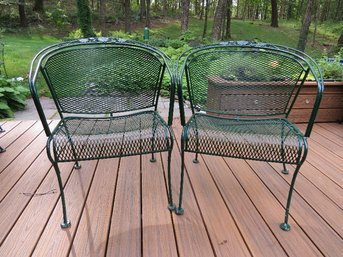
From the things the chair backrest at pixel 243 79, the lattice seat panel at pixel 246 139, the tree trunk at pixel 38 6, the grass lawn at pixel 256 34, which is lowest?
the grass lawn at pixel 256 34

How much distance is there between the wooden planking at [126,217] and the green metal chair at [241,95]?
252 millimetres

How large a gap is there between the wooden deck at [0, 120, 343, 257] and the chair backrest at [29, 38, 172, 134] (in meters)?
0.46

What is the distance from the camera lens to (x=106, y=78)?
5.80 feet

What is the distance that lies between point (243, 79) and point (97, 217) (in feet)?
4.04

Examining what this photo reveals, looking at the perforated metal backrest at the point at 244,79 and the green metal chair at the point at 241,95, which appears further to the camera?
the perforated metal backrest at the point at 244,79

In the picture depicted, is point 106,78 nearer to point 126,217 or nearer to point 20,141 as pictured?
point 126,217

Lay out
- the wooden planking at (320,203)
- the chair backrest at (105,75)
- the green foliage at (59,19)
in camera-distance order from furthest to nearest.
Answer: the green foliage at (59,19), the chair backrest at (105,75), the wooden planking at (320,203)

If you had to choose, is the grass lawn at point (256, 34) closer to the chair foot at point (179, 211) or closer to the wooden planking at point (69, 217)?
the wooden planking at point (69, 217)

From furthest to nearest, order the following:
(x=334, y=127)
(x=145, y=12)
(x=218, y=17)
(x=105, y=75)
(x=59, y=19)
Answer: (x=145, y=12), (x=59, y=19), (x=218, y=17), (x=334, y=127), (x=105, y=75)

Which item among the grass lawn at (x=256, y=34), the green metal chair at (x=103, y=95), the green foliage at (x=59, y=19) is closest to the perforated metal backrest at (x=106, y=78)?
the green metal chair at (x=103, y=95)

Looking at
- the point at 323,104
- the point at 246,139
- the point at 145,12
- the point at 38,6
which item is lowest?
the point at 323,104

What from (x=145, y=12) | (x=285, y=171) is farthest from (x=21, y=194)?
(x=145, y=12)

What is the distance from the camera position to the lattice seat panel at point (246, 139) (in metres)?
1.35

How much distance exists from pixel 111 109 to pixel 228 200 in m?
0.91
